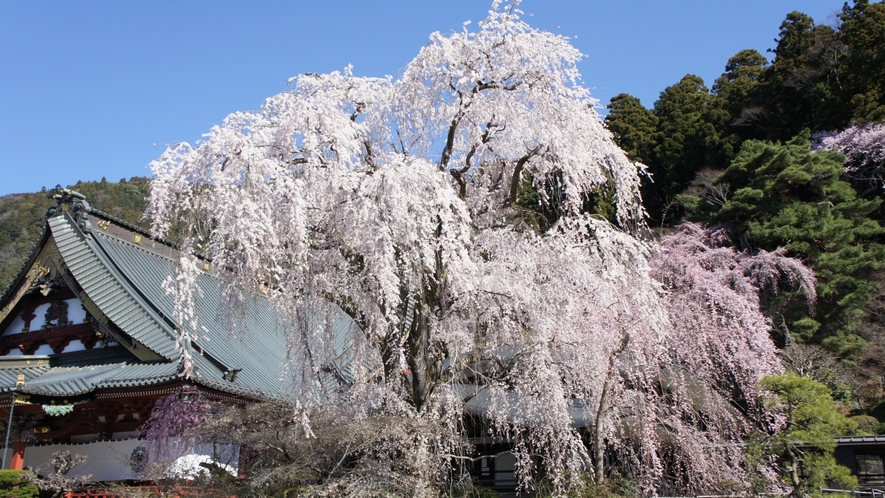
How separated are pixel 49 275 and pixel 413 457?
8.50m

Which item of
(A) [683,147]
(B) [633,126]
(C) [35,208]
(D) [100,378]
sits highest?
(C) [35,208]

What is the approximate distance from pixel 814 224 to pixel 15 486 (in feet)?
54.2

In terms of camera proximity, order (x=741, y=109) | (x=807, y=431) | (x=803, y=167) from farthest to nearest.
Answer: (x=741, y=109), (x=803, y=167), (x=807, y=431)

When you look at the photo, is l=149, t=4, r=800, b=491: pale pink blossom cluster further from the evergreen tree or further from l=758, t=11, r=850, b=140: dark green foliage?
l=758, t=11, r=850, b=140: dark green foliage

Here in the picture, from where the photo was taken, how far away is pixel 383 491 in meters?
5.68

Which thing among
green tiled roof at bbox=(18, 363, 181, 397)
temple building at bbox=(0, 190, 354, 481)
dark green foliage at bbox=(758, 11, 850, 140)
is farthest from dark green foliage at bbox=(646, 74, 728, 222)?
green tiled roof at bbox=(18, 363, 181, 397)

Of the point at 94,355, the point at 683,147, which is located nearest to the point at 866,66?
the point at 683,147

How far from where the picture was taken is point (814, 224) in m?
16.0

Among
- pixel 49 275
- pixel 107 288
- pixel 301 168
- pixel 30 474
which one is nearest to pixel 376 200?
pixel 301 168

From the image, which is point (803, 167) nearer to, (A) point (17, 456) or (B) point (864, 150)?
(B) point (864, 150)

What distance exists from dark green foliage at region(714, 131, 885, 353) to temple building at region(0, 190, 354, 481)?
1124 cm

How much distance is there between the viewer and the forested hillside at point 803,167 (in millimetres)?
15406

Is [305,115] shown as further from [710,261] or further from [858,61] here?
[858,61]

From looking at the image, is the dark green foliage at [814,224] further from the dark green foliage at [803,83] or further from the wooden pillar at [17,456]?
the wooden pillar at [17,456]
